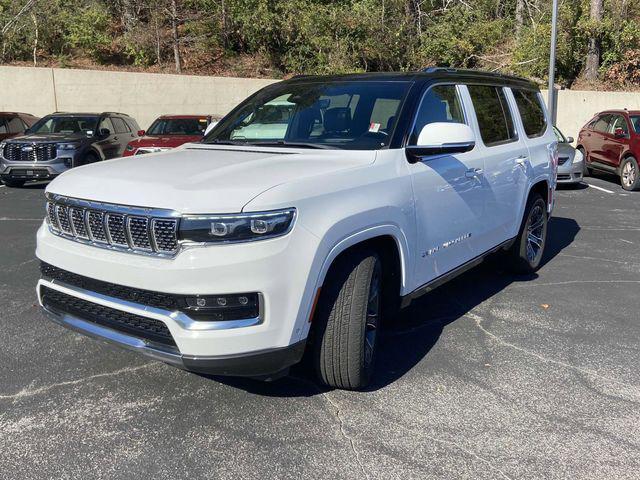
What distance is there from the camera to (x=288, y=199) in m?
2.90

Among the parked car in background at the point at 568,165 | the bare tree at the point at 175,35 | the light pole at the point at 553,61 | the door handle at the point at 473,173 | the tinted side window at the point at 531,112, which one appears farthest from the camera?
the bare tree at the point at 175,35

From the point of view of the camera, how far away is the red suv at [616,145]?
1262cm

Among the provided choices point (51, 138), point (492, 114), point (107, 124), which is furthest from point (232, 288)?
point (107, 124)

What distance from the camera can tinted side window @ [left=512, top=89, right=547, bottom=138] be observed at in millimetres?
5833

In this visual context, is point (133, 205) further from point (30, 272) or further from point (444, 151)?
point (30, 272)

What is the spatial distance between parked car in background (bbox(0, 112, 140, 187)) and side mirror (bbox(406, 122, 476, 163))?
32.2 ft

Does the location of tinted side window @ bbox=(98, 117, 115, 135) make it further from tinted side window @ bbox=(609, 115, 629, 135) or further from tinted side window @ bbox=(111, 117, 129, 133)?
tinted side window @ bbox=(609, 115, 629, 135)

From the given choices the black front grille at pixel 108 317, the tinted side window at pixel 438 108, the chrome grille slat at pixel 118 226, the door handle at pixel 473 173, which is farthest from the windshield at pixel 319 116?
the black front grille at pixel 108 317

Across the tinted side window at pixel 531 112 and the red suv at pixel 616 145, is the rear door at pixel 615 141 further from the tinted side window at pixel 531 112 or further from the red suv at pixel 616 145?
the tinted side window at pixel 531 112

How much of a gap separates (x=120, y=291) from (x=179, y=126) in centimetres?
1023

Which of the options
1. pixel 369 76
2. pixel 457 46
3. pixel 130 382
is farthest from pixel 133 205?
pixel 457 46

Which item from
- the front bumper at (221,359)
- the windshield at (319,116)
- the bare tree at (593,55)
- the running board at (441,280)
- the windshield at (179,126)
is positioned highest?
the bare tree at (593,55)

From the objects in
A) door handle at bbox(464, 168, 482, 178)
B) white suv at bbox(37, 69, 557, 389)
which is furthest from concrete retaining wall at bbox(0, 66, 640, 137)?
door handle at bbox(464, 168, 482, 178)

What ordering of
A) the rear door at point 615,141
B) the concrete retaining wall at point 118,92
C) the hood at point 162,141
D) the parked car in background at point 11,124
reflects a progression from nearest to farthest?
the hood at point 162,141
the rear door at point 615,141
the parked car in background at point 11,124
the concrete retaining wall at point 118,92
